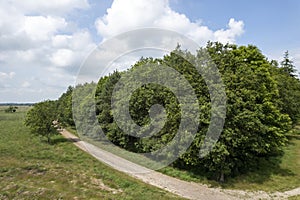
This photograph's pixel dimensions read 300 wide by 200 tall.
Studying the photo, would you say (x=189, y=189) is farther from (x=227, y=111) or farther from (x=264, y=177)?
(x=264, y=177)

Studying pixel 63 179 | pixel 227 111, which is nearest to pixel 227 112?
pixel 227 111

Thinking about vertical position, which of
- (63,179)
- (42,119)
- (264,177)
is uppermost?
(42,119)

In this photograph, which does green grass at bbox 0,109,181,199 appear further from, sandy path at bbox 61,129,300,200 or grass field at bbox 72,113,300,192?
grass field at bbox 72,113,300,192

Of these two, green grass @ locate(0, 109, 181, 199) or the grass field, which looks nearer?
green grass @ locate(0, 109, 181, 199)

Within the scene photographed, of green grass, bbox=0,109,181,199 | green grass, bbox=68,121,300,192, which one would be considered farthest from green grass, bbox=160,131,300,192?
green grass, bbox=0,109,181,199

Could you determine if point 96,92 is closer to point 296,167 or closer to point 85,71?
point 85,71

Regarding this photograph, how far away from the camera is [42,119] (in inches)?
1053

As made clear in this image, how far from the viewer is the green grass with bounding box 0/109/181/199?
Result: 41.8 feet

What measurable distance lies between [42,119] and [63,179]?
550 inches

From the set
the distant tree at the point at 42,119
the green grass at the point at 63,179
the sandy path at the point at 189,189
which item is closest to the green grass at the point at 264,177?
the sandy path at the point at 189,189

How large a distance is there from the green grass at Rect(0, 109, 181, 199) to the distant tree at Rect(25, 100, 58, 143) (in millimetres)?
4930

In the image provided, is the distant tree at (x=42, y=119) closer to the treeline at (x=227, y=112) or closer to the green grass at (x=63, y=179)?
the green grass at (x=63, y=179)

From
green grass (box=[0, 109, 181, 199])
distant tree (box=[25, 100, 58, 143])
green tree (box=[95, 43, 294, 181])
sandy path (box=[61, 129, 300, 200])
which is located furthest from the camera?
distant tree (box=[25, 100, 58, 143])

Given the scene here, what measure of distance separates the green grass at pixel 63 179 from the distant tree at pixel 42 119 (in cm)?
493
